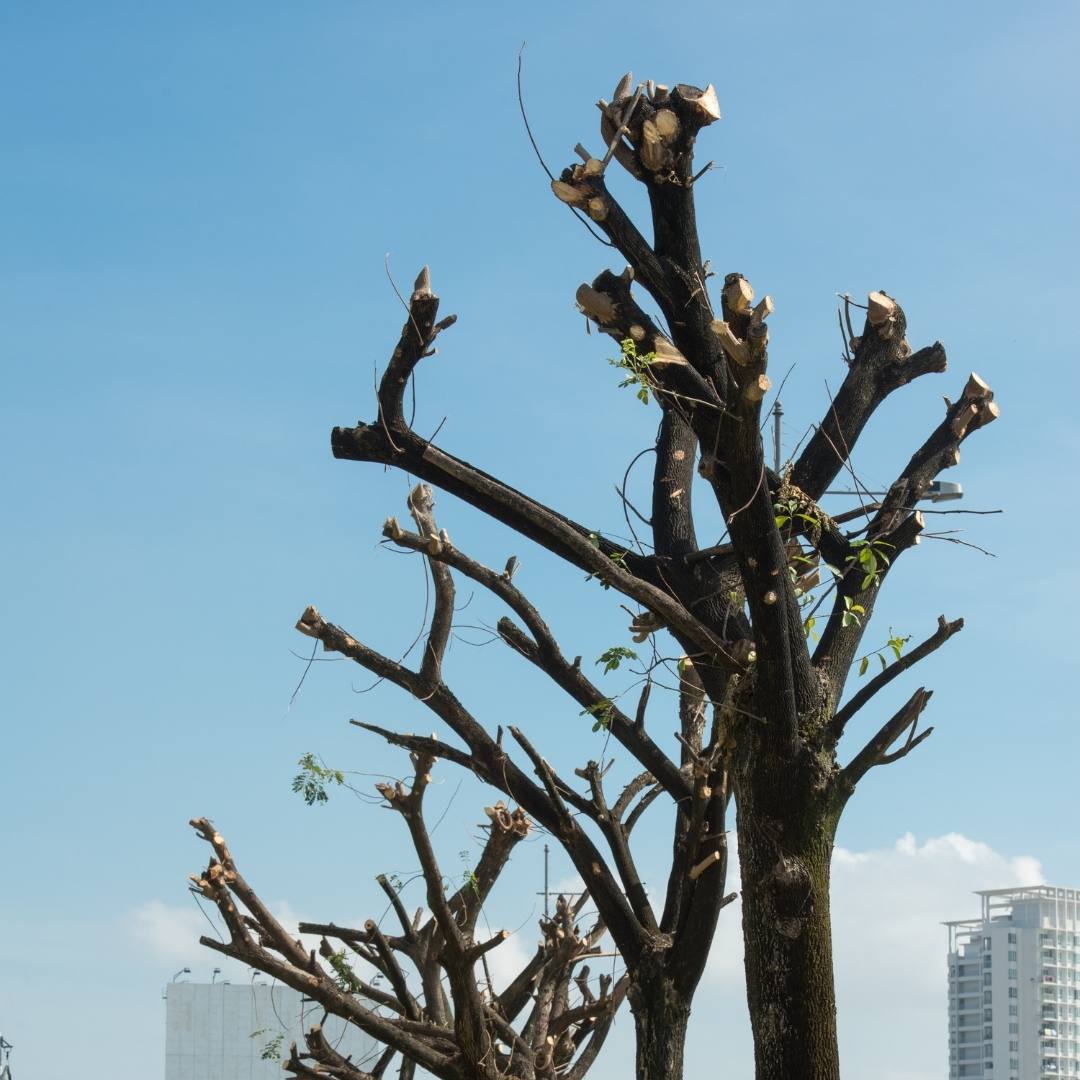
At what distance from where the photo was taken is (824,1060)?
5957 mm

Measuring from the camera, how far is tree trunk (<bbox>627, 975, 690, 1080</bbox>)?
7.65 metres

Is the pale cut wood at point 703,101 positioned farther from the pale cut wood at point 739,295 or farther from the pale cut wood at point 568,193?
the pale cut wood at point 739,295

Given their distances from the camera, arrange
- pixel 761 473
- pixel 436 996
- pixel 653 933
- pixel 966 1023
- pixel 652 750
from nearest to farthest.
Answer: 1. pixel 761 473
2. pixel 653 933
3. pixel 652 750
4. pixel 436 996
5. pixel 966 1023

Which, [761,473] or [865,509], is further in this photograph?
[865,509]

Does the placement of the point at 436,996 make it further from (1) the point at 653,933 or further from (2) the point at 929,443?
(2) the point at 929,443

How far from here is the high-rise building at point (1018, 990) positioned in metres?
79.3

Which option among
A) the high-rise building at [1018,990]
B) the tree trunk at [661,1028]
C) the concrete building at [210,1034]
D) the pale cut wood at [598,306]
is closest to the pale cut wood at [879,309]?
the pale cut wood at [598,306]

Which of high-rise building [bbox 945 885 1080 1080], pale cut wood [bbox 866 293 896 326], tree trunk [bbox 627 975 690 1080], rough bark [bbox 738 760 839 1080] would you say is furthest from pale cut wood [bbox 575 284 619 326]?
high-rise building [bbox 945 885 1080 1080]

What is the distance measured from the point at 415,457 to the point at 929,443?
9.65 feet

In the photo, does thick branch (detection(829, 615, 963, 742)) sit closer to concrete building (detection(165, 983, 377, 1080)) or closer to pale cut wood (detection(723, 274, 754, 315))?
pale cut wood (detection(723, 274, 754, 315))

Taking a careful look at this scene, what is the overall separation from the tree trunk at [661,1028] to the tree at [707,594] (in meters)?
0.01

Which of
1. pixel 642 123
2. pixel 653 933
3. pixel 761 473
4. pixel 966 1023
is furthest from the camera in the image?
pixel 966 1023

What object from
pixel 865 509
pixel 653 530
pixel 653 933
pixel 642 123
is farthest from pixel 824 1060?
pixel 642 123

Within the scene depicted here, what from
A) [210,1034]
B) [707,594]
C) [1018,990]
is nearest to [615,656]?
[707,594]
